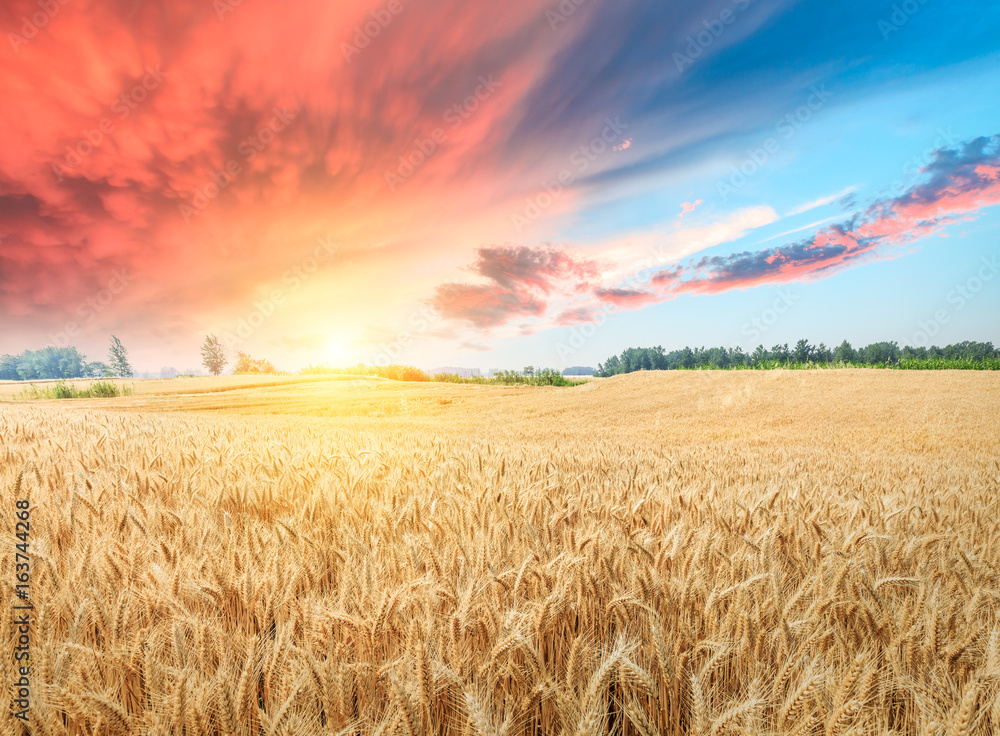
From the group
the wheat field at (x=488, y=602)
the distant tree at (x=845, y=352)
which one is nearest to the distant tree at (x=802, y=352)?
the distant tree at (x=845, y=352)

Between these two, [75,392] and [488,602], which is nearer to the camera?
[488,602]

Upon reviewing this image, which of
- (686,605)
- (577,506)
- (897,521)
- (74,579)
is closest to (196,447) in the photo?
(74,579)

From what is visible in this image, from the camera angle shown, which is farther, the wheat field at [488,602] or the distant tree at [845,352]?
the distant tree at [845,352]

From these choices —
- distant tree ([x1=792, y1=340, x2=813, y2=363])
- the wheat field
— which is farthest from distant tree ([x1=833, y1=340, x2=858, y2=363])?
the wheat field

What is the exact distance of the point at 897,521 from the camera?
8.02 ft

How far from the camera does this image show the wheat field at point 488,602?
3.24 feet

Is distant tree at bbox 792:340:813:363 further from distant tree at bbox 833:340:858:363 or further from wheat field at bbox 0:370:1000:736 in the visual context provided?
wheat field at bbox 0:370:1000:736

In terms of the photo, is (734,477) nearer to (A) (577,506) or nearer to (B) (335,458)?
(A) (577,506)

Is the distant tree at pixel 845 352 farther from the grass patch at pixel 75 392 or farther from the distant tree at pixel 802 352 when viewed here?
the grass patch at pixel 75 392

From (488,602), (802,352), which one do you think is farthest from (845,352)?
(488,602)

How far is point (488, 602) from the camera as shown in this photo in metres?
1.31

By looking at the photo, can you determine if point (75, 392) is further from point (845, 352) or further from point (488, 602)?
point (845, 352)

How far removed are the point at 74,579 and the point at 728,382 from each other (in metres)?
21.4

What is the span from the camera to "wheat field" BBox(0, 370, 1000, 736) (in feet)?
3.24
